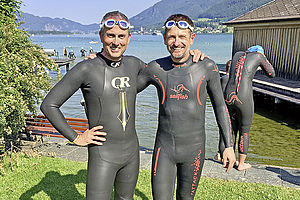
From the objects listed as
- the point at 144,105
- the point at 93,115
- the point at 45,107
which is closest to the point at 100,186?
the point at 93,115

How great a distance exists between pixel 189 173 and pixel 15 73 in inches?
191

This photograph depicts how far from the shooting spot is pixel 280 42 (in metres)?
16.3

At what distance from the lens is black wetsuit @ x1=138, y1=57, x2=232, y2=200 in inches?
129

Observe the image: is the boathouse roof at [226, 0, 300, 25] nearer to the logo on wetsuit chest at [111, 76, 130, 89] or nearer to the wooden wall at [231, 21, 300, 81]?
the wooden wall at [231, 21, 300, 81]

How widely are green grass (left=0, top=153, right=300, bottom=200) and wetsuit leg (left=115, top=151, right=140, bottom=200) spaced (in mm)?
2011

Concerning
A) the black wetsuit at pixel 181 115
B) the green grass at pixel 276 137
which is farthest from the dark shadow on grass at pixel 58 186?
the green grass at pixel 276 137

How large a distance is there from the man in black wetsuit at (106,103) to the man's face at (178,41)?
0.48 metres

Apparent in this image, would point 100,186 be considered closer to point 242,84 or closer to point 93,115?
point 93,115

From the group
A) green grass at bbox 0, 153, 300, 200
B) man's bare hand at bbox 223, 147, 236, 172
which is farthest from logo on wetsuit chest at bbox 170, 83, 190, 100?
green grass at bbox 0, 153, 300, 200

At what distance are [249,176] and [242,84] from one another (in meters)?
2.01

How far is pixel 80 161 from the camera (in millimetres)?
7051

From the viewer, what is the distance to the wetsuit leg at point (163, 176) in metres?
3.29

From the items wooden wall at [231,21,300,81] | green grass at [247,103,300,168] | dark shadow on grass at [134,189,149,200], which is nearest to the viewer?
dark shadow on grass at [134,189,149,200]

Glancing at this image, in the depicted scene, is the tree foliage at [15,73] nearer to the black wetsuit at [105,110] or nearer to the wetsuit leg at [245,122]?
the black wetsuit at [105,110]
